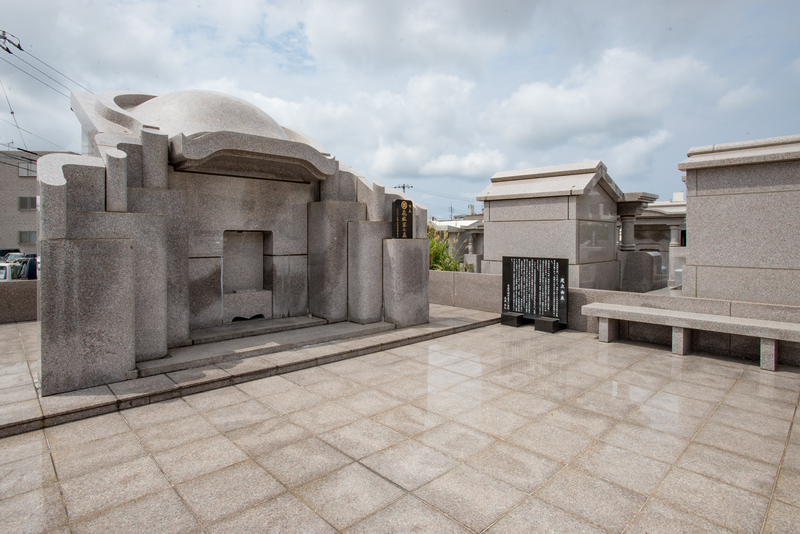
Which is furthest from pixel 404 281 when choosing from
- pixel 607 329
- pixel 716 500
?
pixel 716 500

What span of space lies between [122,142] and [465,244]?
20.3 meters

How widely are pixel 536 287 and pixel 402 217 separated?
10.5ft

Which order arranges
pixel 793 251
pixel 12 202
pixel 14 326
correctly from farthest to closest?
pixel 12 202
pixel 14 326
pixel 793 251

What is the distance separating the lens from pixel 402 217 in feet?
28.6

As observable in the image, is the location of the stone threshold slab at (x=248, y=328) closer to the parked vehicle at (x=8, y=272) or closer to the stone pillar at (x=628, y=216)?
the stone pillar at (x=628, y=216)

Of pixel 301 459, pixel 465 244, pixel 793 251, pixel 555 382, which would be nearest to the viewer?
pixel 301 459

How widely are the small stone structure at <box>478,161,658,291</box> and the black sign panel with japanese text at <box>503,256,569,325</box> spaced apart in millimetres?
1207

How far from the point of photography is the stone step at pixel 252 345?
5.91m

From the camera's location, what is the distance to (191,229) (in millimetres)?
7480

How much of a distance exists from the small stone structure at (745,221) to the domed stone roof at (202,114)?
25.4 ft

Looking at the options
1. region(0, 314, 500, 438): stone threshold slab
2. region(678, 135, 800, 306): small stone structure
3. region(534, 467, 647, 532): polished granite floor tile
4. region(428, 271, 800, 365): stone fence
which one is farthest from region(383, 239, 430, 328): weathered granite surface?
region(534, 467, 647, 532): polished granite floor tile

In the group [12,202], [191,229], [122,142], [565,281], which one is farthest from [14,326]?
[12,202]

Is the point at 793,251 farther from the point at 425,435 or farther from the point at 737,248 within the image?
the point at 425,435

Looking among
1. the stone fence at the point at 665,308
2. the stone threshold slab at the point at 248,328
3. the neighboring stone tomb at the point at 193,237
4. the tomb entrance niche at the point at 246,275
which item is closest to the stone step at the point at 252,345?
the stone threshold slab at the point at 248,328
